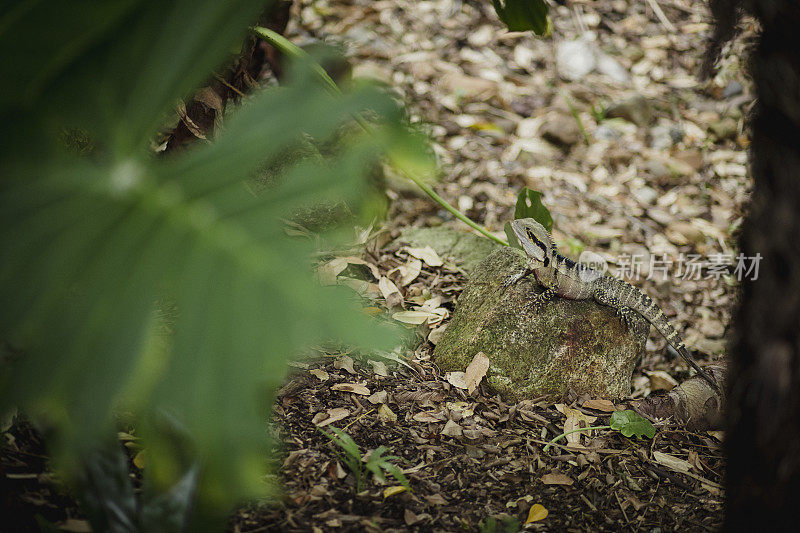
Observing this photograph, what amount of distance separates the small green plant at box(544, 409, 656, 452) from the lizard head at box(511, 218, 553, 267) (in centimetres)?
74

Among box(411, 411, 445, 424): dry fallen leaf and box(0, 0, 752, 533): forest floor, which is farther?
box(411, 411, 445, 424): dry fallen leaf

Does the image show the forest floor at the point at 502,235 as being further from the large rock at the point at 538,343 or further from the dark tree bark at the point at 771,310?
the dark tree bark at the point at 771,310

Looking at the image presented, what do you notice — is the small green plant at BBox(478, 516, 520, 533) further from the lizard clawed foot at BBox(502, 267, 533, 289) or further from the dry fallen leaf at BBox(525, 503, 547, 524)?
the lizard clawed foot at BBox(502, 267, 533, 289)

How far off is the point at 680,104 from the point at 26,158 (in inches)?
200

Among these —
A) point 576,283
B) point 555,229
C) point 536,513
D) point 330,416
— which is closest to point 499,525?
point 536,513

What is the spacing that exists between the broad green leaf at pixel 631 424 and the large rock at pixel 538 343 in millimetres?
203

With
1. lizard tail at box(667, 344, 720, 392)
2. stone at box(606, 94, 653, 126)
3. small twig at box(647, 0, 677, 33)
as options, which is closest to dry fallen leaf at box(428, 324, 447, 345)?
lizard tail at box(667, 344, 720, 392)

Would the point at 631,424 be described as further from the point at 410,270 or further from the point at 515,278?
the point at 410,270

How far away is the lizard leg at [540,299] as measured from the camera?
2.69 meters

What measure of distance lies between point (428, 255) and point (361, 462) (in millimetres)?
1495

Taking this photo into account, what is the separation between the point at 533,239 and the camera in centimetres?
288

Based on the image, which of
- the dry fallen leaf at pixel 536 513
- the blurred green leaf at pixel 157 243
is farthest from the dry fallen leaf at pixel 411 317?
the blurred green leaf at pixel 157 243

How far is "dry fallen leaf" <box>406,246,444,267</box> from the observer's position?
3.25 meters

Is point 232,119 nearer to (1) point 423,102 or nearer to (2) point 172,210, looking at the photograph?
(2) point 172,210
